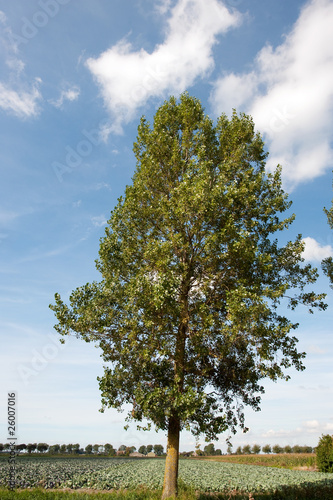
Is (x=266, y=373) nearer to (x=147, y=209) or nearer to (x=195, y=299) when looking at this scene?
(x=195, y=299)

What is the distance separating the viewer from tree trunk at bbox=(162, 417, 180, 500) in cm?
1470

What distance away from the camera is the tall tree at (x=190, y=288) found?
14.7 meters

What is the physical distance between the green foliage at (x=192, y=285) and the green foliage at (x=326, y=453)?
30.5 meters

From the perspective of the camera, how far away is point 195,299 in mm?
17234

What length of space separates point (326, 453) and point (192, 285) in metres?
36.2

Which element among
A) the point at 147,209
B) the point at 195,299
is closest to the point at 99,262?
the point at 147,209

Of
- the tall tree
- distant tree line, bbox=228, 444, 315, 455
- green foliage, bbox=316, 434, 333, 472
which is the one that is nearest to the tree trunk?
the tall tree

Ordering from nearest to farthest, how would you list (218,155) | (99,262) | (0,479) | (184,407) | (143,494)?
(184,407), (143,494), (99,262), (218,155), (0,479)

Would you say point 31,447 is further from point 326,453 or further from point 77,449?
point 326,453

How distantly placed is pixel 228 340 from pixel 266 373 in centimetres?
228

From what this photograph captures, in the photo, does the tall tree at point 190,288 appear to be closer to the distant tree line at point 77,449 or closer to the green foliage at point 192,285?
the green foliage at point 192,285

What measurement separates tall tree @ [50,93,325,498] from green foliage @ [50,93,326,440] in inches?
2.2

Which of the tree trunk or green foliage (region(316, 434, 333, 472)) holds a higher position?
the tree trunk

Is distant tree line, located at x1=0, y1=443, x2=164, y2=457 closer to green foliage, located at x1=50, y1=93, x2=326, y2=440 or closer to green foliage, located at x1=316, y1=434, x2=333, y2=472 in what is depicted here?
green foliage, located at x1=316, y1=434, x2=333, y2=472
